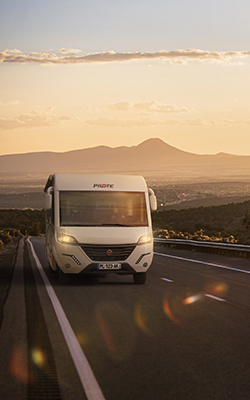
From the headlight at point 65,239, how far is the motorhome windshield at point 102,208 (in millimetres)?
429

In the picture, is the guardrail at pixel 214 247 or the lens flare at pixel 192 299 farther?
the guardrail at pixel 214 247

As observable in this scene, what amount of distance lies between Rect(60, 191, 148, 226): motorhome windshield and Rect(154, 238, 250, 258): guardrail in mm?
11342

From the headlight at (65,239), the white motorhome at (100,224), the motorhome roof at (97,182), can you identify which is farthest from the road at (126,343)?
the motorhome roof at (97,182)

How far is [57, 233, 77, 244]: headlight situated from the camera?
1335 centimetres

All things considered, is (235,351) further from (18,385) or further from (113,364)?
(18,385)

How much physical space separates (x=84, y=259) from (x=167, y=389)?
799cm

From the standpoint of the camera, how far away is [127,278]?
15.6 m

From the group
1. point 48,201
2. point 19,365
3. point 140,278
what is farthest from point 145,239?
point 19,365

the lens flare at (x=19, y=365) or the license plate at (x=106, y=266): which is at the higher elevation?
the license plate at (x=106, y=266)

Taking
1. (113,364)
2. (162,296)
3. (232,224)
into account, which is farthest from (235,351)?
(232,224)

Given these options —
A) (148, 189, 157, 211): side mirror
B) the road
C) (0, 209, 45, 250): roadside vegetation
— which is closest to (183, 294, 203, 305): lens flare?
the road

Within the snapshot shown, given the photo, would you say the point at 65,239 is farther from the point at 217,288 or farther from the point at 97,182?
the point at 217,288

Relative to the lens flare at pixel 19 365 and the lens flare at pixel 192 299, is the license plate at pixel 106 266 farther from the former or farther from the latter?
the lens flare at pixel 19 365

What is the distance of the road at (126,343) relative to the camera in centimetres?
541
